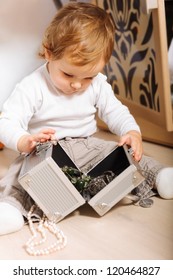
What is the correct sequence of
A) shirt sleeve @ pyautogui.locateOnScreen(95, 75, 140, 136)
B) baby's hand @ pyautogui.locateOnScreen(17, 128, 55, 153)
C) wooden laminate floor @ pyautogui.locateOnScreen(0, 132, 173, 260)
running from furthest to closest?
shirt sleeve @ pyautogui.locateOnScreen(95, 75, 140, 136) < baby's hand @ pyautogui.locateOnScreen(17, 128, 55, 153) < wooden laminate floor @ pyautogui.locateOnScreen(0, 132, 173, 260)

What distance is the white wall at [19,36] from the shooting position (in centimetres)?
173

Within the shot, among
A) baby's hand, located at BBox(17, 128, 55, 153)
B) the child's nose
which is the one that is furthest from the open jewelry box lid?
the child's nose

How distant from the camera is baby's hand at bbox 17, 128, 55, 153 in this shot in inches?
36.1

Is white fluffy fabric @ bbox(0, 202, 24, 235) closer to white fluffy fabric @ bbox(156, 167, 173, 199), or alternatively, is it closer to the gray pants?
the gray pants

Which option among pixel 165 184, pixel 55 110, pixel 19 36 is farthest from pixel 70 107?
pixel 19 36

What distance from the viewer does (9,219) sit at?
869 mm

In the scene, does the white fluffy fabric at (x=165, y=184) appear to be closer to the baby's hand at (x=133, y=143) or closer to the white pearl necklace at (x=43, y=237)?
the baby's hand at (x=133, y=143)

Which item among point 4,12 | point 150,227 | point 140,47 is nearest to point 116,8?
point 140,47

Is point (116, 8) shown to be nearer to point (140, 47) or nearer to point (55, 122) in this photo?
point (140, 47)

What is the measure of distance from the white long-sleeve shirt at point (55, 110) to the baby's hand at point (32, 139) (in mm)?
21

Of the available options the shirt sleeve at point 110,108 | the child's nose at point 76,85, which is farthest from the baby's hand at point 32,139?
the shirt sleeve at point 110,108

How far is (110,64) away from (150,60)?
279 mm

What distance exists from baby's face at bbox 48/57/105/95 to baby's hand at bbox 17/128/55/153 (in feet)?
0.41

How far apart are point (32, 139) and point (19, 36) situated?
0.95 meters
